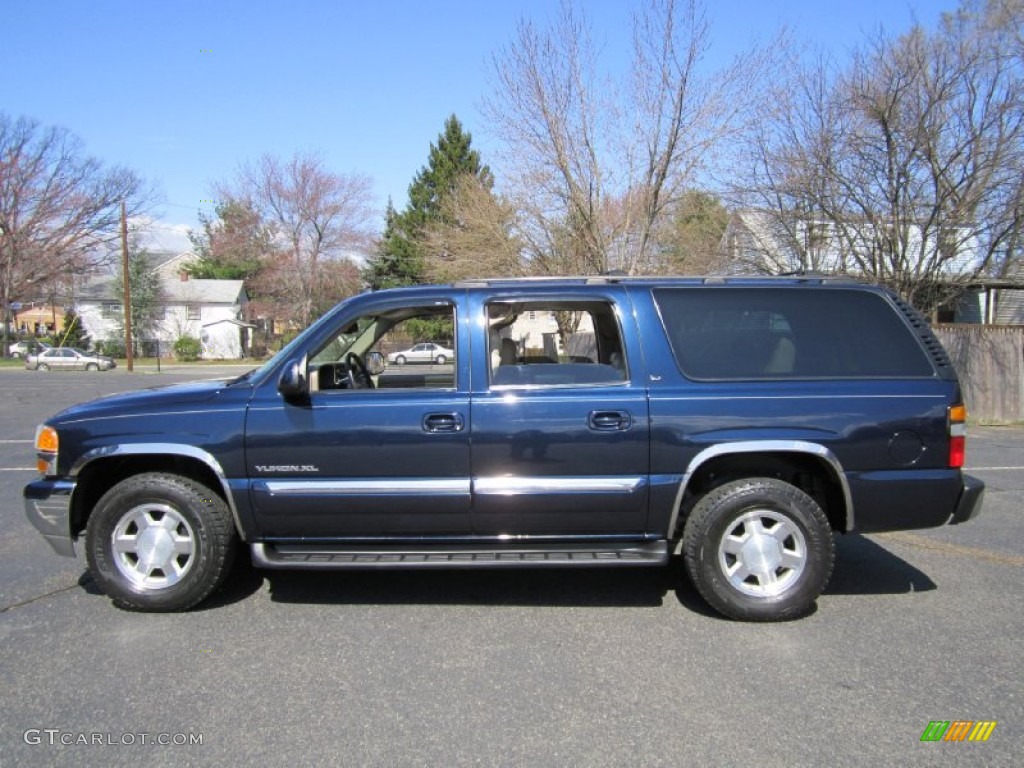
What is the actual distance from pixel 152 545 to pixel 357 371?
61.4 inches

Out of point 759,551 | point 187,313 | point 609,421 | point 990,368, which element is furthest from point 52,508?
point 187,313

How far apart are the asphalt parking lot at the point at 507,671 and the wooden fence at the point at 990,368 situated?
10.5 metres

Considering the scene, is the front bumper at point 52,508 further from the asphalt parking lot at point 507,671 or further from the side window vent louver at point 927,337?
the side window vent louver at point 927,337

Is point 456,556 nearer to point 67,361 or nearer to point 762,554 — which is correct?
point 762,554

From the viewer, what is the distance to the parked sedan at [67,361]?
39.0 metres

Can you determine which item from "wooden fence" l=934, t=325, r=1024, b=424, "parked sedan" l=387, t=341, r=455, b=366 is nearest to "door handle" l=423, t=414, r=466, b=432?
"parked sedan" l=387, t=341, r=455, b=366

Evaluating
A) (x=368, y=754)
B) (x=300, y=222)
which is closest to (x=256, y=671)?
(x=368, y=754)

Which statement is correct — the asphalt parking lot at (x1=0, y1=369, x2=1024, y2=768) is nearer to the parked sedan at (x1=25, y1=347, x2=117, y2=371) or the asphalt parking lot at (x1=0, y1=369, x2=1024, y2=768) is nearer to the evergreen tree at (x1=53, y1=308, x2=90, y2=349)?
the parked sedan at (x1=25, y1=347, x2=117, y2=371)

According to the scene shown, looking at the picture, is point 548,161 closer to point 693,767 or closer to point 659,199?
point 659,199

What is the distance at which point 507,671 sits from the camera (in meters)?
3.38

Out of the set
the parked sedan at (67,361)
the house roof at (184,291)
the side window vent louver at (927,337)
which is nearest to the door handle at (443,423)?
the side window vent louver at (927,337)

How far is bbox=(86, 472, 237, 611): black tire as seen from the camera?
3.97m

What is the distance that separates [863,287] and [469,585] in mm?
3026

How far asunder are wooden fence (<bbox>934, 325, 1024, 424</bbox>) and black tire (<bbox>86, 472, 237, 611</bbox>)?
45.9 ft
